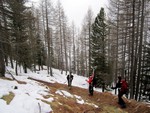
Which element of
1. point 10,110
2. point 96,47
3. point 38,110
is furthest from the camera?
point 96,47

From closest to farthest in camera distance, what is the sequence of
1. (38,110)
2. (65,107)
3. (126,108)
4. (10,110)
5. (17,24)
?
(10,110)
(38,110)
(65,107)
(126,108)
(17,24)

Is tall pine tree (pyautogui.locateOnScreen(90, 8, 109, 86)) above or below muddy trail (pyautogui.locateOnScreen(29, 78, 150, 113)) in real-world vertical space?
above

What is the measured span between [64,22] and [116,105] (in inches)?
1146

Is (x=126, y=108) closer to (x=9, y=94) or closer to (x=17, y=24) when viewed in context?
(x=9, y=94)

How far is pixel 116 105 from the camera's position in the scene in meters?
A: 12.2

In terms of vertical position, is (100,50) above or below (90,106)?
above

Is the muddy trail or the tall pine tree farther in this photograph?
the tall pine tree

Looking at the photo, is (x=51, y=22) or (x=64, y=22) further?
(x=64, y=22)

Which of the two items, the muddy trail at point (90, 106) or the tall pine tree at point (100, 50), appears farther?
the tall pine tree at point (100, 50)

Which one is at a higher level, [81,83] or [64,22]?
[64,22]

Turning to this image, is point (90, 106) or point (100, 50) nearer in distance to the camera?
point (90, 106)

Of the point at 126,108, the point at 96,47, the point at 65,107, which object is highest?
the point at 96,47

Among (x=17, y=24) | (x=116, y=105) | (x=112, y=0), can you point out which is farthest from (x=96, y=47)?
(x=116, y=105)

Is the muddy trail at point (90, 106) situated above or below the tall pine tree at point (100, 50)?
below
